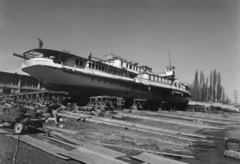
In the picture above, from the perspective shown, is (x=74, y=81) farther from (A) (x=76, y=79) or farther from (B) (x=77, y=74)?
(B) (x=77, y=74)

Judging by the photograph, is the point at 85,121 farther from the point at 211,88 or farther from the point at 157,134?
the point at 211,88

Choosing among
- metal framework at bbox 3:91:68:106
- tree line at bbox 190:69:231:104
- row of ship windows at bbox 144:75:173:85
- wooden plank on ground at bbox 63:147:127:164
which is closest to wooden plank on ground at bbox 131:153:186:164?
wooden plank on ground at bbox 63:147:127:164

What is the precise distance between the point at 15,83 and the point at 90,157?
1565 inches

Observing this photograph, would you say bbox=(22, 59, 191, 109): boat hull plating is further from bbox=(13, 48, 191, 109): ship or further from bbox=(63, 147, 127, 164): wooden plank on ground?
bbox=(63, 147, 127, 164): wooden plank on ground

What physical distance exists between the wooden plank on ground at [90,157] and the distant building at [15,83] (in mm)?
36172

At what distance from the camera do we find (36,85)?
40656mm

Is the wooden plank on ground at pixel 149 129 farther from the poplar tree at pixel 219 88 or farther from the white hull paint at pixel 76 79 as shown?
the poplar tree at pixel 219 88

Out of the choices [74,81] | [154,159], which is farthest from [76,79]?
[154,159]

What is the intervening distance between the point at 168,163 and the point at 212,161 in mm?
2271

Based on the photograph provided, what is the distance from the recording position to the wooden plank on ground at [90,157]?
14.4ft

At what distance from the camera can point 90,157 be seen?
4.71 m

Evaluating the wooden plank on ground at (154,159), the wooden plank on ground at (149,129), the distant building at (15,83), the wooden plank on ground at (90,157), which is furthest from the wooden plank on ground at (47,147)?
the distant building at (15,83)

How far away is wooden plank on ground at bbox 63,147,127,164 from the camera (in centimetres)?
440

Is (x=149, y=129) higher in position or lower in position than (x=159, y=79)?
lower
